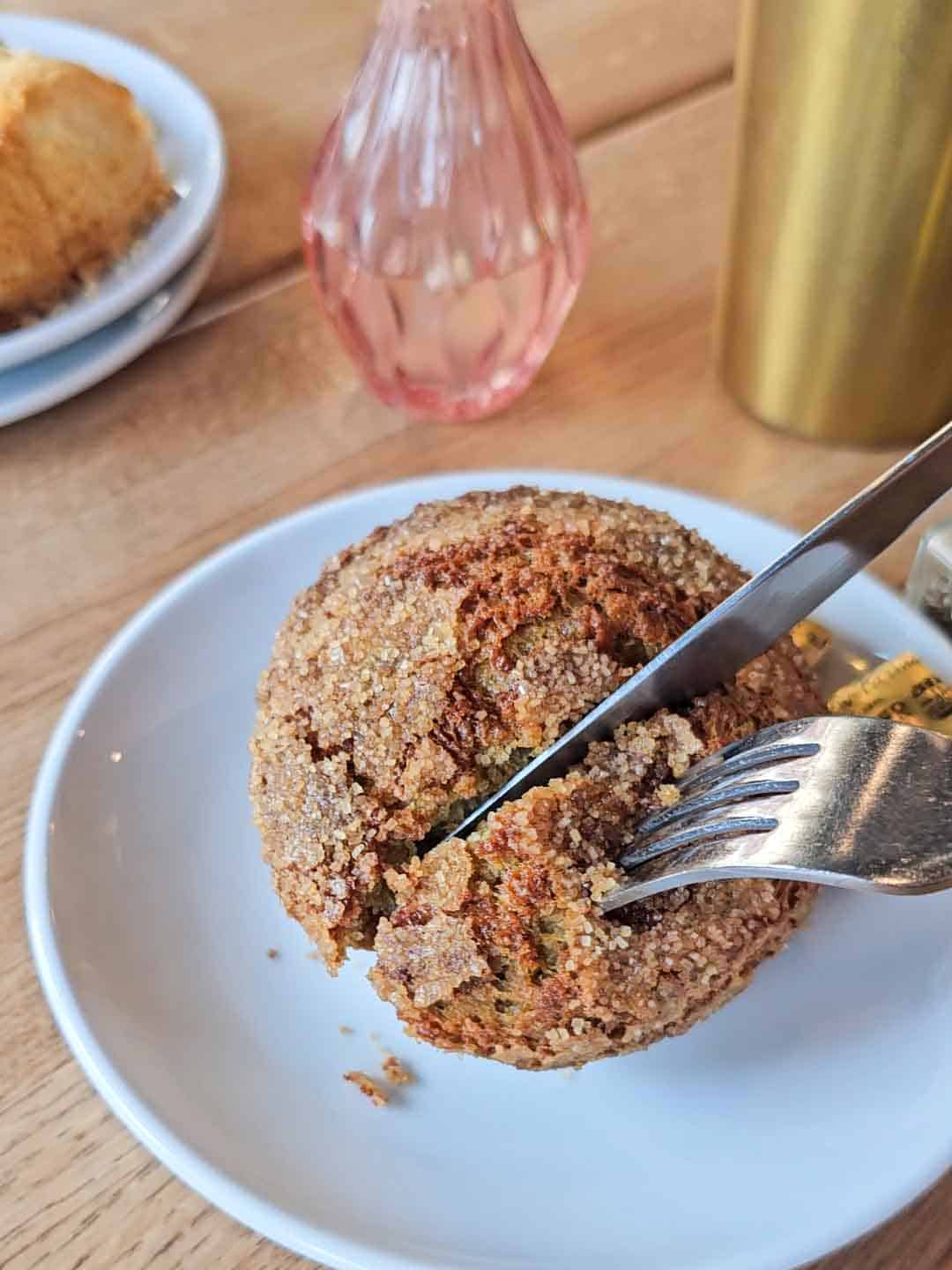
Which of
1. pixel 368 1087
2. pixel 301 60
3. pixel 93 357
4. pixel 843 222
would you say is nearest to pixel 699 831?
pixel 368 1087

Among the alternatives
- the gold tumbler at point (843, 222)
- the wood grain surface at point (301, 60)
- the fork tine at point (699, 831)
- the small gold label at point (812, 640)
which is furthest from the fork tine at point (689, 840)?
the wood grain surface at point (301, 60)

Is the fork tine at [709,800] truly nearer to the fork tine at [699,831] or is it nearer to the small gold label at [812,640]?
the fork tine at [699,831]

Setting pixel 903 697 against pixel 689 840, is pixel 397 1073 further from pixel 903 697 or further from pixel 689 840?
pixel 903 697

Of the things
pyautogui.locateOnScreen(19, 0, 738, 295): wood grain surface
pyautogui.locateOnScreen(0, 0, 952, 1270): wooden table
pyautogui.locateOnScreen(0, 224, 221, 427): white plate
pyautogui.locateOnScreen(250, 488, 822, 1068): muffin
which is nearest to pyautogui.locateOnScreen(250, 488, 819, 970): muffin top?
pyautogui.locateOnScreen(250, 488, 822, 1068): muffin

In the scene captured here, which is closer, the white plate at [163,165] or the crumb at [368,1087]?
the crumb at [368,1087]

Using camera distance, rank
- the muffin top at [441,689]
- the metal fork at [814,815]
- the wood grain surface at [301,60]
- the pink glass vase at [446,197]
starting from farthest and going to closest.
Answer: the wood grain surface at [301,60], the pink glass vase at [446,197], the muffin top at [441,689], the metal fork at [814,815]

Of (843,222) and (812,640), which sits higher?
(843,222)

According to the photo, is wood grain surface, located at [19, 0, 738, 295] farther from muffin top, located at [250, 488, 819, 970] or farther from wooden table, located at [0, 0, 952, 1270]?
muffin top, located at [250, 488, 819, 970]

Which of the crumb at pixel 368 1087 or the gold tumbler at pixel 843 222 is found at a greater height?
the gold tumbler at pixel 843 222

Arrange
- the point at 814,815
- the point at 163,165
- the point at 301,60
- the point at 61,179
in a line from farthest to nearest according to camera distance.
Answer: the point at 301,60 < the point at 163,165 < the point at 61,179 < the point at 814,815
